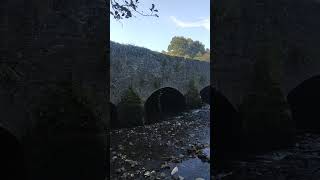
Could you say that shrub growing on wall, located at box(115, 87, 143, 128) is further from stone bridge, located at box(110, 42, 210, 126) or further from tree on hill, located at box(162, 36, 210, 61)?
tree on hill, located at box(162, 36, 210, 61)

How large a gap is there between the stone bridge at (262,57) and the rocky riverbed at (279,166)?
374 mm

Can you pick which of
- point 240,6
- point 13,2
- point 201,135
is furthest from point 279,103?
point 201,135

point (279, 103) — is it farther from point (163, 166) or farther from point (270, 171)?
point (163, 166)

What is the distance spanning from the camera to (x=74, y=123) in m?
5.21

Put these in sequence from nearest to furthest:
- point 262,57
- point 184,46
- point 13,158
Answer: point 13,158
point 262,57
point 184,46

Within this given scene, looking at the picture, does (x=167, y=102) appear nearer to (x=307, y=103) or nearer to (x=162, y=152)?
(x=162, y=152)

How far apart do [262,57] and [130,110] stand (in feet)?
30.6

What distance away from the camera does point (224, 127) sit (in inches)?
303

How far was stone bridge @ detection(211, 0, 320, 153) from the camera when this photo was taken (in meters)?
7.62

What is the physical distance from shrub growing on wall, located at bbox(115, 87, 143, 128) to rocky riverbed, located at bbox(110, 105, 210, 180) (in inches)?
15.8

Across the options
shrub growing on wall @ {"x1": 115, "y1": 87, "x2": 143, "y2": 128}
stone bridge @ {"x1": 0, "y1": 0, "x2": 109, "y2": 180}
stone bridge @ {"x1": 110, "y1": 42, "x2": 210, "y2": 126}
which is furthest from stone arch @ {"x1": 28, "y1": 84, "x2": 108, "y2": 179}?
shrub growing on wall @ {"x1": 115, "y1": 87, "x2": 143, "y2": 128}

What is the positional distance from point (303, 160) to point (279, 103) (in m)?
1.23

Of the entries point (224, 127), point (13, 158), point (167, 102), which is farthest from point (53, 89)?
point (167, 102)

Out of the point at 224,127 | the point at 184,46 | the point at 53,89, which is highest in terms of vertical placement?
the point at 184,46
